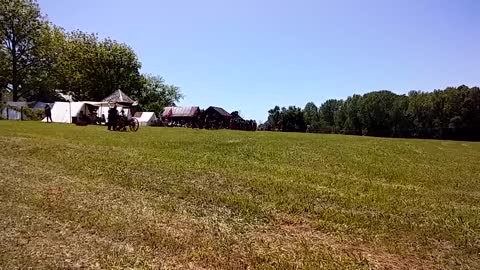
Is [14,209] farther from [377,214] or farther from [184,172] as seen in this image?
[377,214]

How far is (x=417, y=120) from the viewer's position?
336 ft

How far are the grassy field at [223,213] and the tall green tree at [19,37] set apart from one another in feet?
214

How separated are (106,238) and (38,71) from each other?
262ft

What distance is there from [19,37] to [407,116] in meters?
79.1

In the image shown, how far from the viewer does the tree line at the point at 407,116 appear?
8900 centimetres

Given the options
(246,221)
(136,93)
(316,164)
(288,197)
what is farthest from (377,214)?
(136,93)

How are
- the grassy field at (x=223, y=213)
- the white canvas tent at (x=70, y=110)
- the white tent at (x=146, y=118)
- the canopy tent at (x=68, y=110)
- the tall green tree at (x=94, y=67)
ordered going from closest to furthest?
the grassy field at (x=223, y=213), the canopy tent at (x=68, y=110), the white canvas tent at (x=70, y=110), the white tent at (x=146, y=118), the tall green tree at (x=94, y=67)

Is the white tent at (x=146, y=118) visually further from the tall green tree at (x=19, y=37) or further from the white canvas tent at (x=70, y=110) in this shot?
the tall green tree at (x=19, y=37)

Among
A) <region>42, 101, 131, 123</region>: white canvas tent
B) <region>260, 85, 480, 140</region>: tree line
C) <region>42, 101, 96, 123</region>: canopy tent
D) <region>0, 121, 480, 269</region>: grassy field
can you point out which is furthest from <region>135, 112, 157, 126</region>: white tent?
<region>0, 121, 480, 269</region>: grassy field

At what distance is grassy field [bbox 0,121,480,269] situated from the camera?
715 centimetres

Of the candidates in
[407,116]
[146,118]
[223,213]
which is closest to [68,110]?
[146,118]

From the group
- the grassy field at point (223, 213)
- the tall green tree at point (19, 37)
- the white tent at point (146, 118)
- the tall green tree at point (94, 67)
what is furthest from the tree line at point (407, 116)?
the grassy field at point (223, 213)

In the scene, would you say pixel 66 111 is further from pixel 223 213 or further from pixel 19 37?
pixel 223 213

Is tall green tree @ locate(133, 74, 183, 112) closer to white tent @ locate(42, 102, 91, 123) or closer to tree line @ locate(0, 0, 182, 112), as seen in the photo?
tree line @ locate(0, 0, 182, 112)
